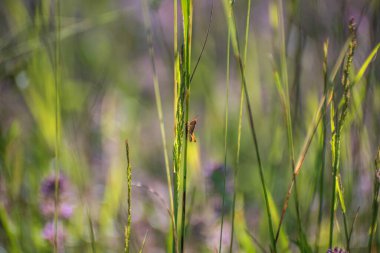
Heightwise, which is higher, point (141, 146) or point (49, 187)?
point (141, 146)

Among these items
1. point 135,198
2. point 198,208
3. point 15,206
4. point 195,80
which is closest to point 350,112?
point 198,208

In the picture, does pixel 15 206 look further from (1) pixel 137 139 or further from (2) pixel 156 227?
(1) pixel 137 139

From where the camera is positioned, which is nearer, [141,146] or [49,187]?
[49,187]

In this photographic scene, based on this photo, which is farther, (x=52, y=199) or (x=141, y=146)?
(x=141, y=146)

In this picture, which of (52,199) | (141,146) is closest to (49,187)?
(52,199)

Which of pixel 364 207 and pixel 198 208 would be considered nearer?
pixel 364 207

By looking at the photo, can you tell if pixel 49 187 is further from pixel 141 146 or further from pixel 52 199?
pixel 141 146

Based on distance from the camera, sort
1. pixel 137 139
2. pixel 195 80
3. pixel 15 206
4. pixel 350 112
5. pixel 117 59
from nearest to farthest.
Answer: pixel 350 112 → pixel 15 206 → pixel 137 139 → pixel 195 80 → pixel 117 59

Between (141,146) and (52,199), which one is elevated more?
(141,146)
